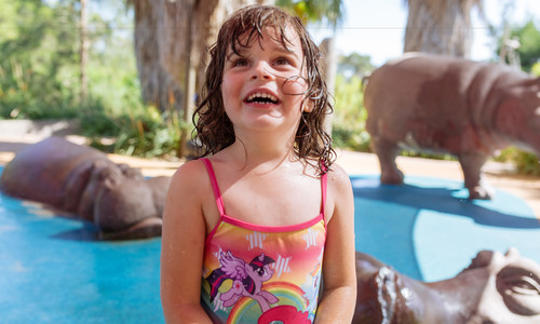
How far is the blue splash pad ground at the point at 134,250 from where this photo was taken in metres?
1.94

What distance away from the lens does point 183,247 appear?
38.4 inches

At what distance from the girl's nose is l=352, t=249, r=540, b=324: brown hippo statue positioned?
79cm

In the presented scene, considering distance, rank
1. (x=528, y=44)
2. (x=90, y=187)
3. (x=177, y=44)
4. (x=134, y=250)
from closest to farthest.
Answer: (x=134, y=250)
(x=90, y=187)
(x=177, y=44)
(x=528, y=44)

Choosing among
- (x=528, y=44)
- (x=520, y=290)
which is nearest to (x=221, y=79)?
(x=520, y=290)

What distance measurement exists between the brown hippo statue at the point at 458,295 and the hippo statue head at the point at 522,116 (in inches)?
88.6

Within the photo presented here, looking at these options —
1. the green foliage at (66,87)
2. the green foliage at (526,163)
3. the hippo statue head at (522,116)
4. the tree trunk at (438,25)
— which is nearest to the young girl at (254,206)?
the hippo statue head at (522,116)

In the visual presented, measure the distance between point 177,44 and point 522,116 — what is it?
15.5 ft

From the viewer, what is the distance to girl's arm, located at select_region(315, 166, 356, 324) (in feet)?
3.57

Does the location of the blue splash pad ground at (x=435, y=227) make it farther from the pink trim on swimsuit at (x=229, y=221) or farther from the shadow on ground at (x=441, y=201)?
the pink trim on swimsuit at (x=229, y=221)

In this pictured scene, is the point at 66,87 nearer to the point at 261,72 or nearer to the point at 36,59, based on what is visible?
the point at 36,59

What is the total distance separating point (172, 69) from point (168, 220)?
20.2 ft

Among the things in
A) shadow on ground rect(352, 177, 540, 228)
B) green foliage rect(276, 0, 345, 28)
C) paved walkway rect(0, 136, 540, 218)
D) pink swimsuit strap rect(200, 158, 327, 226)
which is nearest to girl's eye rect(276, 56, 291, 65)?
pink swimsuit strap rect(200, 158, 327, 226)

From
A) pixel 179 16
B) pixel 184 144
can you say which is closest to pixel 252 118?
pixel 184 144

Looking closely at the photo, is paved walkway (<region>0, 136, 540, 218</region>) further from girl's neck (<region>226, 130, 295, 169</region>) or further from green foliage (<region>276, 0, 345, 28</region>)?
green foliage (<region>276, 0, 345, 28</region>)
